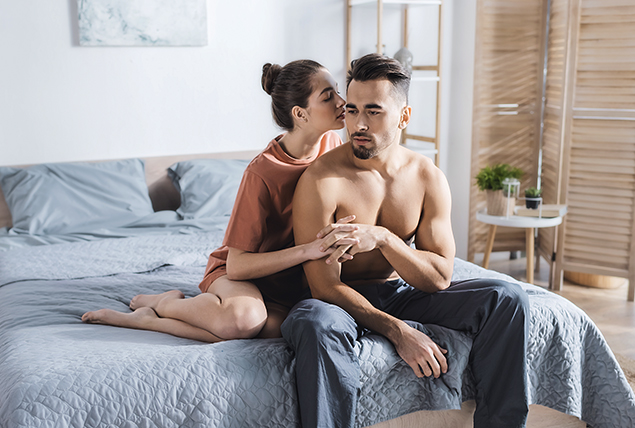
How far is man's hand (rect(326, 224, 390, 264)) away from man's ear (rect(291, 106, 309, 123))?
1.37 ft

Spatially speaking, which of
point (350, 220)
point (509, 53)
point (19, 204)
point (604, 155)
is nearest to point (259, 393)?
point (350, 220)

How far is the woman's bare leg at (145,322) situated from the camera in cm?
165

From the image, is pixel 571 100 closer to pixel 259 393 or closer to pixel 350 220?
pixel 350 220

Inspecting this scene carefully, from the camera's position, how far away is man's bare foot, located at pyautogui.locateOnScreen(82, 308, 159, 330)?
172 centimetres

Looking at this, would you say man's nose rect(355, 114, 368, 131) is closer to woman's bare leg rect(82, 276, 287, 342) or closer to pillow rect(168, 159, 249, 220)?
woman's bare leg rect(82, 276, 287, 342)

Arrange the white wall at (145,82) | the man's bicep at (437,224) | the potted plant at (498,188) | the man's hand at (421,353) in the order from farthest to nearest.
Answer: the potted plant at (498,188) → the white wall at (145,82) → the man's bicep at (437,224) → the man's hand at (421,353)

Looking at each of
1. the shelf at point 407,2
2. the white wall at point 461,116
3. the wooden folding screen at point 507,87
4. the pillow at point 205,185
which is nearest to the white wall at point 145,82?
the shelf at point 407,2

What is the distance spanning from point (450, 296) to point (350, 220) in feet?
1.12

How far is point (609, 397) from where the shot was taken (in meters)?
1.65

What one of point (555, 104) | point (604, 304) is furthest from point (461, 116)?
point (604, 304)

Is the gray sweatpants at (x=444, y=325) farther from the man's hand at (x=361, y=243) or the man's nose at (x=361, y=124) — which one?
the man's nose at (x=361, y=124)

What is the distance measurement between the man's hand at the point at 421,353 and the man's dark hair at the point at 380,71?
0.67 m

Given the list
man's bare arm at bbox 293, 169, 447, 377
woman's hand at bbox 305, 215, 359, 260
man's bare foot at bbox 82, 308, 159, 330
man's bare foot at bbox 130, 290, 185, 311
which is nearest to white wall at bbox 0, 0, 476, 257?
man's bare foot at bbox 130, 290, 185, 311

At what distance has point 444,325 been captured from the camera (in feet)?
5.19
